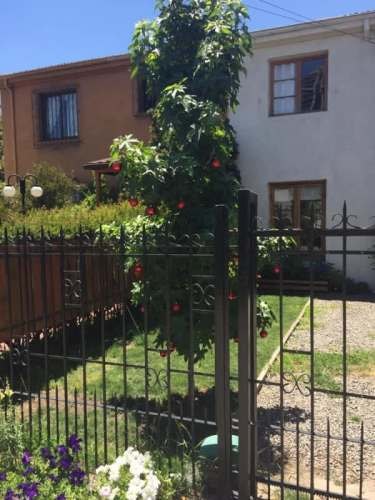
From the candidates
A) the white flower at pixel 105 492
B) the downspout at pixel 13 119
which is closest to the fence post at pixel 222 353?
the white flower at pixel 105 492

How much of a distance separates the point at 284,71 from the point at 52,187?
7.07 metres

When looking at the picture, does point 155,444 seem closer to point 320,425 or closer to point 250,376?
point 250,376

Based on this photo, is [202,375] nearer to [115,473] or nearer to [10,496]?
[115,473]

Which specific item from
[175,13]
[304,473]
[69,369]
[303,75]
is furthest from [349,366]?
[303,75]

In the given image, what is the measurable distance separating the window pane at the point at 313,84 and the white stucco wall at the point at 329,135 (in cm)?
22

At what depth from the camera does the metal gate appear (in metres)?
2.62

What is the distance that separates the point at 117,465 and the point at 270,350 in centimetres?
386

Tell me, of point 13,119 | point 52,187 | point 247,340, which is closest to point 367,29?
point 52,187

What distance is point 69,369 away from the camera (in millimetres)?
5699

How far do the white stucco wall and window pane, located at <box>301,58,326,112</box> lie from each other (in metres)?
0.22

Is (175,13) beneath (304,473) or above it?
above

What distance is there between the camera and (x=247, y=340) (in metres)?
2.85

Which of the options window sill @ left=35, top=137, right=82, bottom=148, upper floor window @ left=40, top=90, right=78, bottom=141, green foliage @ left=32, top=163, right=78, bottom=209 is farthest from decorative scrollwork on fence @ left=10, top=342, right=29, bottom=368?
upper floor window @ left=40, top=90, right=78, bottom=141

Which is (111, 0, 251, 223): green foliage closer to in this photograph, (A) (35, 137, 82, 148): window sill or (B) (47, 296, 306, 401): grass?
(B) (47, 296, 306, 401): grass
